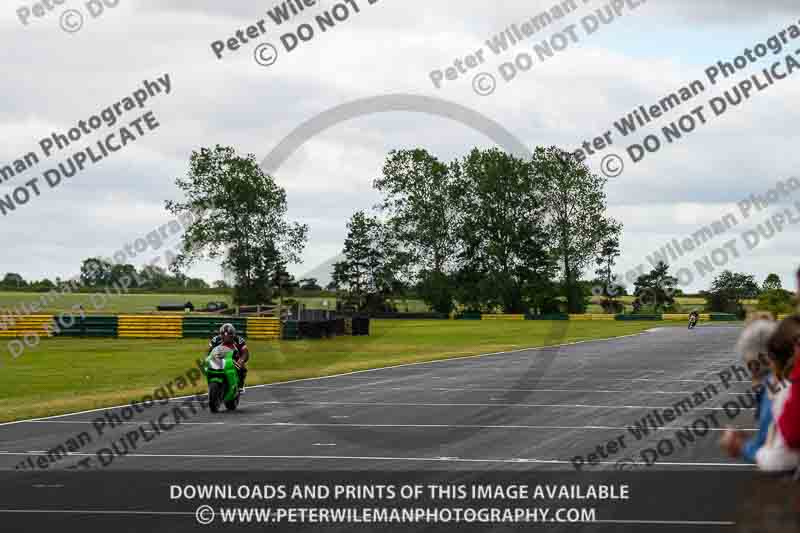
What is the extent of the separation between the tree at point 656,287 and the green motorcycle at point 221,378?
127972mm

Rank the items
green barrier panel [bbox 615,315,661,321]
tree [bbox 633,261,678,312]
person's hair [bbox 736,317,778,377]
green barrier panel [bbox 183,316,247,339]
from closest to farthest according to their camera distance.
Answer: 1. person's hair [bbox 736,317,778,377]
2. green barrier panel [bbox 183,316,247,339]
3. green barrier panel [bbox 615,315,661,321]
4. tree [bbox 633,261,678,312]

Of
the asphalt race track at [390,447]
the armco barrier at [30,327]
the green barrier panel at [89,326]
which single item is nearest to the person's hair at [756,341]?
the asphalt race track at [390,447]

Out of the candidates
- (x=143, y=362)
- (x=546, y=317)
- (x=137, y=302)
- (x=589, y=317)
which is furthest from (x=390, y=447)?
(x=137, y=302)

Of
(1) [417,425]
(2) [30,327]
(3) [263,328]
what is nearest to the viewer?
(1) [417,425]

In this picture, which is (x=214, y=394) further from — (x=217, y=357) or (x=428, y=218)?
(x=428, y=218)

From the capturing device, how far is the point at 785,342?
5.24m

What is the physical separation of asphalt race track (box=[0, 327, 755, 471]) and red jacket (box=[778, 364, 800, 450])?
8707 mm

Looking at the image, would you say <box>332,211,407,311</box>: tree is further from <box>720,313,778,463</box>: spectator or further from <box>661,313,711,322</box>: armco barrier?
<box>720,313,778,463</box>: spectator

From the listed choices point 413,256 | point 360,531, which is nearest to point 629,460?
point 360,531

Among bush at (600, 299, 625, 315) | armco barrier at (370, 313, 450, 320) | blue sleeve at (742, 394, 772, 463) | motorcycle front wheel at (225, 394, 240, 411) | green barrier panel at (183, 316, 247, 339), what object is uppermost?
bush at (600, 299, 625, 315)

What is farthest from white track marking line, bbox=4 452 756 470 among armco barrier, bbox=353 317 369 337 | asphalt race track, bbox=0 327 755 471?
armco barrier, bbox=353 317 369 337

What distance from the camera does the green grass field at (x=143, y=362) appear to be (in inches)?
984

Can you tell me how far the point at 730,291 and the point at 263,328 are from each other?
8814 cm

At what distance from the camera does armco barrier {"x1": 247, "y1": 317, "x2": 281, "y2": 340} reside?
51.5 metres
